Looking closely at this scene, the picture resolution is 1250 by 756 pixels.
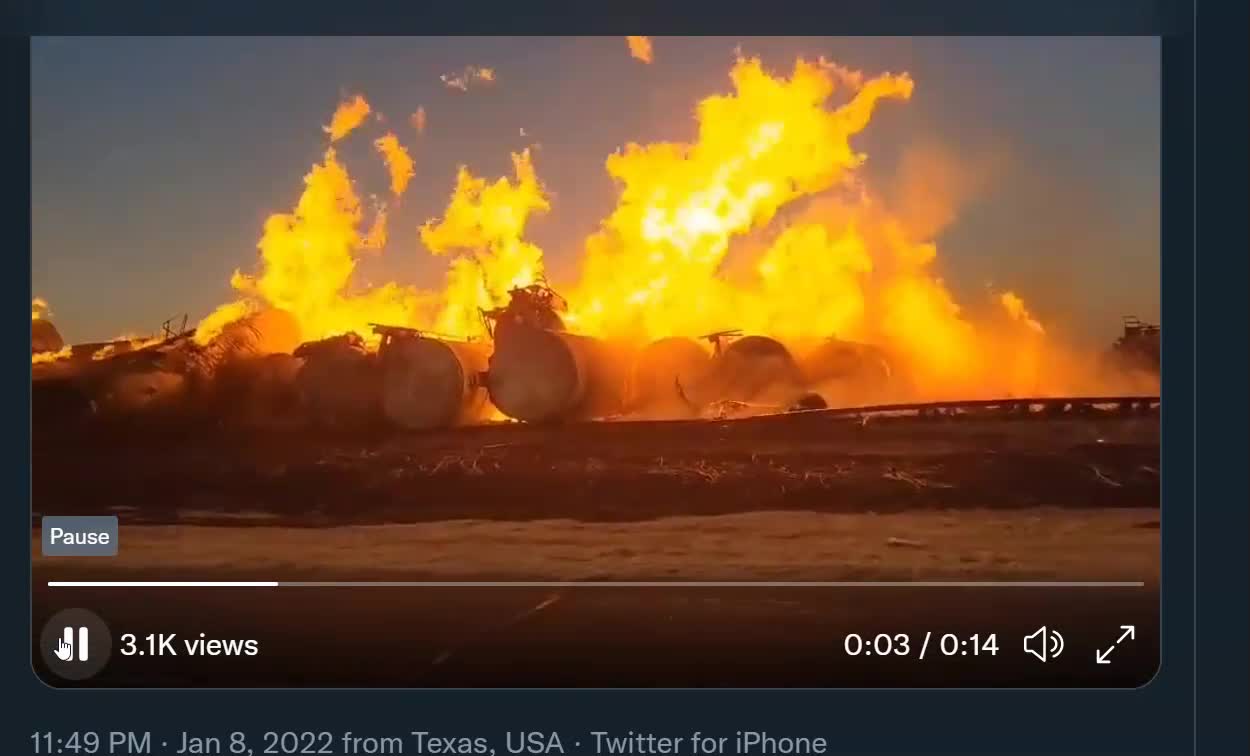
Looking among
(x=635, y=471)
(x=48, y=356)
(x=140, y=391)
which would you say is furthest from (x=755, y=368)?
(x=48, y=356)

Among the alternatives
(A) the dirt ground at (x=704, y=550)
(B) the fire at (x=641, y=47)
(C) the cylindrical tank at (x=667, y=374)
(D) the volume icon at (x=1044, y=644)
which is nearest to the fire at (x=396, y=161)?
(B) the fire at (x=641, y=47)

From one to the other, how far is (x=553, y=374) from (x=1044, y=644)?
1613mm

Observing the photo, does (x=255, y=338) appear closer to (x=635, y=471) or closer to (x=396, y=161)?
(x=396, y=161)

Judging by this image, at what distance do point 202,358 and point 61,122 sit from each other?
2.65ft

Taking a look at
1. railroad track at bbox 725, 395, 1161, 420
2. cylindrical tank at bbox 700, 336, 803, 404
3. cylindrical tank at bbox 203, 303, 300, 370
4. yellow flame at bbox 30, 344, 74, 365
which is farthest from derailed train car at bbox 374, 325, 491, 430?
railroad track at bbox 725, 395, 1161, 420

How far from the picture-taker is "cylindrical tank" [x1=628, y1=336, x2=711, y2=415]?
2.66 meters

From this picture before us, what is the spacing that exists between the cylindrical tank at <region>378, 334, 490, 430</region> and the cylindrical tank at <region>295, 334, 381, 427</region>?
49 millimetres

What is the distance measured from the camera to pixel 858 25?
265cm

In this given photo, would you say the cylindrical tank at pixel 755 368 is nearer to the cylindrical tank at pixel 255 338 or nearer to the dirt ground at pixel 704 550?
the dirt ground at pixel 704 550

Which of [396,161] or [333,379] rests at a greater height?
[396,161]

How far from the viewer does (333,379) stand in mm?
2695

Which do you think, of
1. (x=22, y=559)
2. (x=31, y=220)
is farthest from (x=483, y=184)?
(x=22, y=559)

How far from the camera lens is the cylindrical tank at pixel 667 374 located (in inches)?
105

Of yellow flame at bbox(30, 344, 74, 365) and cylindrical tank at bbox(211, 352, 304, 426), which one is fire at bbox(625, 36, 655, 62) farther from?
yellow flame at bbox(30, 344, 74, 365)
